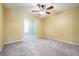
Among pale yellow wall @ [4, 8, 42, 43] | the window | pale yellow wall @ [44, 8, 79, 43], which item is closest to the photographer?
pale yellow wall @ [4, 8, 42, 43]

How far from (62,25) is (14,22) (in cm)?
156

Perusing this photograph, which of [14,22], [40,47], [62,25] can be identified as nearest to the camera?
[14,22]

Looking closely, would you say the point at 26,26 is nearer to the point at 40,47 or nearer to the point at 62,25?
the point at 40,47

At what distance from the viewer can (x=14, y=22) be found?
9.84 ft

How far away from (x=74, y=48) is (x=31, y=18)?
1.82 meters

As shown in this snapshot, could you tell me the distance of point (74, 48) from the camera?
139 inches

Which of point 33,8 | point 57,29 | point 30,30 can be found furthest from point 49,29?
point 33,8

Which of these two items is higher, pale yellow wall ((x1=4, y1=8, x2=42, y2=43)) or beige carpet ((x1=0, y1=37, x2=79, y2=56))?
pale yellow wall ((x1=4, y1=8, x2=42, y2=43))

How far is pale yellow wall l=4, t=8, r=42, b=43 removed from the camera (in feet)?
9.38

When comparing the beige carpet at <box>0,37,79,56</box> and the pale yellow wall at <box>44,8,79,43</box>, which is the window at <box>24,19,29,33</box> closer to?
the beige carpet at <box>0,37,79,56</box>

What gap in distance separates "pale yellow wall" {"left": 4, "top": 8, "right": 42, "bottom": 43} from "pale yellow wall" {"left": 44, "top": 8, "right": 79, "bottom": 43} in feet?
1.43

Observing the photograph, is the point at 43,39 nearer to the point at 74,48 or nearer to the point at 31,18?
the point at 31,18

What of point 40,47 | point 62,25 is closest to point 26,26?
point 40,47

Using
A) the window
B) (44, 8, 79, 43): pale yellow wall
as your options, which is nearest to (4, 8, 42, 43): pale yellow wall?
the window
